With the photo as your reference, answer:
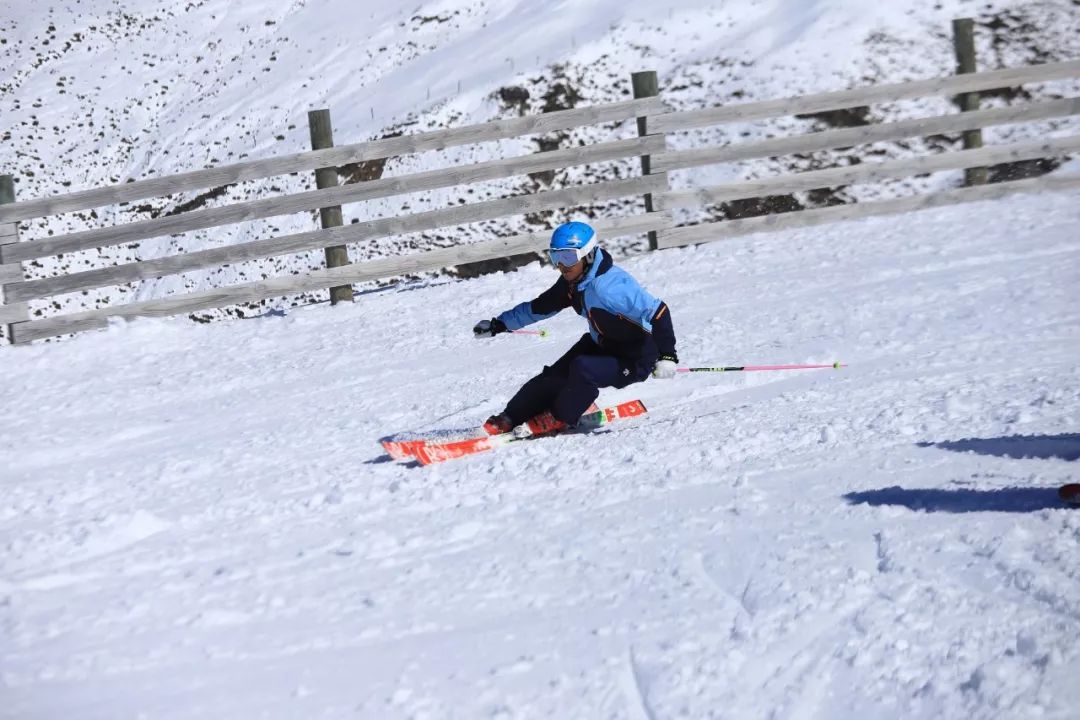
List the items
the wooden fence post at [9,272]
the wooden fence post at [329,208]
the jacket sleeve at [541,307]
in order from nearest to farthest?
the jacket sleeve at [541,307] → the wooden fence post at [9,272] → the wooden fence post at [329,208]

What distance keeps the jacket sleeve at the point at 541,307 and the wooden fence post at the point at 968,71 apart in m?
6.69

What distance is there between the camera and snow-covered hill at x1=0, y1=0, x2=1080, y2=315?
15.1m

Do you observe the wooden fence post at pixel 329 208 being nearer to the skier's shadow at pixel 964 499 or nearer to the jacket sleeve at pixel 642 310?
the jacket sleeve at pixel 642 310

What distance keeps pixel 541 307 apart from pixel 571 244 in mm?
622

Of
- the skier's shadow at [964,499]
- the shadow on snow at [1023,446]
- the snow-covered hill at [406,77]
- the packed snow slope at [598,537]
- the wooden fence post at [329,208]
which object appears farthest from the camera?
the snow-covered hill at [406,77]

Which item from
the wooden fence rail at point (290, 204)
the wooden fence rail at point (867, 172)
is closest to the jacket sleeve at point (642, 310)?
the wooden fence rail at point (290, 204)

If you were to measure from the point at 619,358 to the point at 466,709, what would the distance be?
3.33m

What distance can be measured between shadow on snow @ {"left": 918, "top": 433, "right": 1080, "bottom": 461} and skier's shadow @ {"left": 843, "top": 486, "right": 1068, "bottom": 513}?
1.52 feet

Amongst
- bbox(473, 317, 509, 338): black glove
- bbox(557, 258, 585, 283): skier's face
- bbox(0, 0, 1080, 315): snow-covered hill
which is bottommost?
bbox(473, 317, 509, 338): black glove

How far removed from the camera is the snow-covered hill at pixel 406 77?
15.1 meters

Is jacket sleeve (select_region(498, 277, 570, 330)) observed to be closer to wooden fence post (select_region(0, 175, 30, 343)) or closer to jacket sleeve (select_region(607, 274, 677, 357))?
jacket sleeve (select_region(607, 274, 677, 357))

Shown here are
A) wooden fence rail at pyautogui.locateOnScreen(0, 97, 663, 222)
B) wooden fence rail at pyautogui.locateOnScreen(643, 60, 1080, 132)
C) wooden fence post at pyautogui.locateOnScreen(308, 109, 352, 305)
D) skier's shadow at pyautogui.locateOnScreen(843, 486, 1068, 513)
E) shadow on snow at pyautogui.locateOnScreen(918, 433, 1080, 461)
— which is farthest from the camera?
wooden fence rail at pyautogui.locateOnScreen(643, 60, 1080, 132)

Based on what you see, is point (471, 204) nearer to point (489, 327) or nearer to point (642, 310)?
point (489, 327)

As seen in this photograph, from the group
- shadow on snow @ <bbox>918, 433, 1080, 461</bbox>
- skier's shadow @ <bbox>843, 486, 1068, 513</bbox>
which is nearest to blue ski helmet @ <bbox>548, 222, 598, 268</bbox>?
shadow on snow @ <bbox>918, 433, 1080, 461</bbox>
